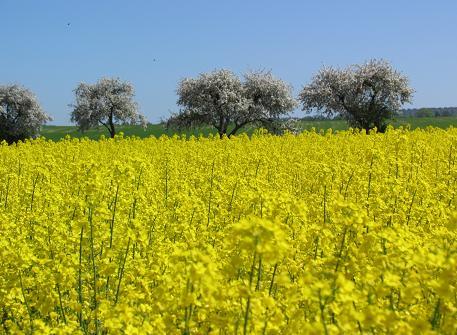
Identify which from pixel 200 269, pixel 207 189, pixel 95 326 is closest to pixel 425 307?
pixel 200 269

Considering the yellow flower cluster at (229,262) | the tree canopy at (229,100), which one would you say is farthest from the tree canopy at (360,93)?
the yellow flower cluster at (229,262)

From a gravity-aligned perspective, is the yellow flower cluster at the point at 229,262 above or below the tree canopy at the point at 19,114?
below

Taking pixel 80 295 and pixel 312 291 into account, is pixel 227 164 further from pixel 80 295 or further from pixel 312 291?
pixel 312 291

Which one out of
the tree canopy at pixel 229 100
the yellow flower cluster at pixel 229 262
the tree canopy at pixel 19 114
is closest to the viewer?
the yellow flower cluster at pixel 229 262

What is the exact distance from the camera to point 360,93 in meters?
49.0

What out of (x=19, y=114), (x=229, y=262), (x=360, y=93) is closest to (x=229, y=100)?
(x=360, y=93)

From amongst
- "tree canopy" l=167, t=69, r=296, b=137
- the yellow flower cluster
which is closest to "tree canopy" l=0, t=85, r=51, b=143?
"tree canopy" l=167, t=69, r=296, b=137

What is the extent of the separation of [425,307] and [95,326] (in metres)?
3.04

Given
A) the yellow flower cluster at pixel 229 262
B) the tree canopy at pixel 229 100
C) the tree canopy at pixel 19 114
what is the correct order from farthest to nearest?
the tree canopy at pixel 19 114, the tree canopy at pixel 229 100, the yellow flower cluster at pixel 229 262

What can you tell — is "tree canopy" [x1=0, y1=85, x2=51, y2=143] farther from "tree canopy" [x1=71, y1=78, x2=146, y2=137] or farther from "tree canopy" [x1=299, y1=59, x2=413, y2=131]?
"tree canopy" [x1=299, y1=59, x2=413, y2=131]

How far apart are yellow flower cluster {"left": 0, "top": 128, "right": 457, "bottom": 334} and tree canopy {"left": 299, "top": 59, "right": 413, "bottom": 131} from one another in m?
36.1

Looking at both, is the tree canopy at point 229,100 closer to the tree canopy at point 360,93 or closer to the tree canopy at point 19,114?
the tree canopy at point 360,93

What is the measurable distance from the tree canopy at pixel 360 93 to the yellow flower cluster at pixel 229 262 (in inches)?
1421

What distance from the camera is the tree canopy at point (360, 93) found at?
4816cm
